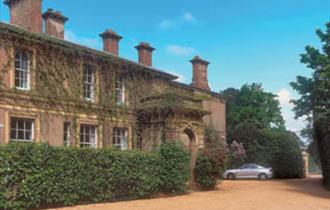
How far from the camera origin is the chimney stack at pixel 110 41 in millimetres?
30266

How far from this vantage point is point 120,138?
27.7 metres

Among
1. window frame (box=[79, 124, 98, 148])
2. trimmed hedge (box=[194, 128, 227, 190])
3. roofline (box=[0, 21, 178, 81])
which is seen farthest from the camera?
trimmed hedge (box=[194, 128, 227, 190])

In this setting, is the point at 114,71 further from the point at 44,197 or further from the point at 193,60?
the point at 193,60

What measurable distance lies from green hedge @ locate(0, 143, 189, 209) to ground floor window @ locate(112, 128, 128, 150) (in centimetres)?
449

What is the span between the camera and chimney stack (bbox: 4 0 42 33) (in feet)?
83.3

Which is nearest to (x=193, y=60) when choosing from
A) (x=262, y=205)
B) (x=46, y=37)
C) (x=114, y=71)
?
(x=114, y=71)

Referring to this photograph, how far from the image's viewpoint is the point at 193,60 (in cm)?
4012

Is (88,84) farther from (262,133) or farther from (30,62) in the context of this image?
(262,133)

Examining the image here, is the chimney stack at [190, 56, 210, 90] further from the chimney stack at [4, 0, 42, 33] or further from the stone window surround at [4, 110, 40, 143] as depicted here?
the stone window surround at [4, 110, 40, 143]

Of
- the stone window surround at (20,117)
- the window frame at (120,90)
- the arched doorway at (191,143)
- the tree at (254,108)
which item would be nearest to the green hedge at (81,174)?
the arched doorway at (191,143)

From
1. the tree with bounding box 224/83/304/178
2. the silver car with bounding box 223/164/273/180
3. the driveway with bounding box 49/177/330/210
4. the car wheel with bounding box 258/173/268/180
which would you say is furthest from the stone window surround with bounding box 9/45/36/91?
the tree with bounding box 224/83/304/178

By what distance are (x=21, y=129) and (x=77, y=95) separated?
360 centimetres

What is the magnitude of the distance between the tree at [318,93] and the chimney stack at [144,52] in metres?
9.73

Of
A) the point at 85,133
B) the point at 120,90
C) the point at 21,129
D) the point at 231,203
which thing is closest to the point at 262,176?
the point at 120,90
